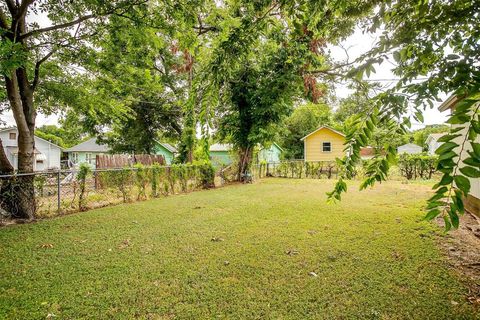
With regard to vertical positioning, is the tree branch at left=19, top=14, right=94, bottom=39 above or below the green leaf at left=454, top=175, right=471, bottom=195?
above

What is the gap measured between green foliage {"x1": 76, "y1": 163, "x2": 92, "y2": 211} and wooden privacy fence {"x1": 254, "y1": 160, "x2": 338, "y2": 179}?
1028cm

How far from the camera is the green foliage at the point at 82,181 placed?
7.08 m

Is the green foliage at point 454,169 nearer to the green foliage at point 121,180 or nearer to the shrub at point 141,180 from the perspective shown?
the green foliage at point 121,180

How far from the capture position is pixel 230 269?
3465 mm

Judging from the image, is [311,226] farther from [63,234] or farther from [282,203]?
[63,234]

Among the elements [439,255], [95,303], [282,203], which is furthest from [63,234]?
[439,255]

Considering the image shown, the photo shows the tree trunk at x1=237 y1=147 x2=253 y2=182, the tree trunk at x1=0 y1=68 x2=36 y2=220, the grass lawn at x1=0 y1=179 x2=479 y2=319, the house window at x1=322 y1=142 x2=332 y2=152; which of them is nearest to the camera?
the grass lawn at x1=0 y1=179 x2=479 y2=319

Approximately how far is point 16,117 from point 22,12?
2.33 meters

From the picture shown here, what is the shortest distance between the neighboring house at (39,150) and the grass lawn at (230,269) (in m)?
22.8

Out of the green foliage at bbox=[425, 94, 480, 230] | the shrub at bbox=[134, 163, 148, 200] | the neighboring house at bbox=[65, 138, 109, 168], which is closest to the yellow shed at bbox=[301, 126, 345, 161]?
the shrub at bbox=[134, 163, 148, 200]

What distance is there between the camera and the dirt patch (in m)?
3.00

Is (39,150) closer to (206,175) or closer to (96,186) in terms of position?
(206,175)

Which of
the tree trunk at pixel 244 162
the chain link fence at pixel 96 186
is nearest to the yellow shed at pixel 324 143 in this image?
the tree trunk at pixel 244 162

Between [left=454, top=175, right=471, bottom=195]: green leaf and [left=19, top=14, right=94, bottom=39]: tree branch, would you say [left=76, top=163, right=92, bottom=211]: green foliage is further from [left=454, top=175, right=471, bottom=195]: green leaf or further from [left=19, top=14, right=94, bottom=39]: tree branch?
[left=454, top=175, right=471, bottom=195]: green leaf
